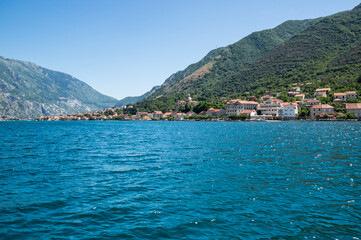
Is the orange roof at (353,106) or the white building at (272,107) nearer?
the orange roof at (353,106)

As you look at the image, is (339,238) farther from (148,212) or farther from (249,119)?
(249,119)

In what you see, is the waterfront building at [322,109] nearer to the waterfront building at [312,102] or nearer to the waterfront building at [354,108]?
the waterfront building at [354,108]

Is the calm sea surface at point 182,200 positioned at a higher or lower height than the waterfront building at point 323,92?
lower

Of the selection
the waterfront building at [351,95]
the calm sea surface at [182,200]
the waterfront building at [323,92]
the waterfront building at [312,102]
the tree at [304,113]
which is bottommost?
the calm sea surface at [182,200]

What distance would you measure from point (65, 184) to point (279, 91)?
200881mm

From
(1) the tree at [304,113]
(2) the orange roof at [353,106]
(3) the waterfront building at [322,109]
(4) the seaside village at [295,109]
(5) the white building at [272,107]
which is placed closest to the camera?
(2) the orange roof at [353,106]

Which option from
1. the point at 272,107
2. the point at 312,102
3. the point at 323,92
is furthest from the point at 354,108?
the point at 272,107

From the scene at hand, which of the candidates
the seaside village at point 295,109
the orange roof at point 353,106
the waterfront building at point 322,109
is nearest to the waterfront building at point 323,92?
the seaside village at point 295,109

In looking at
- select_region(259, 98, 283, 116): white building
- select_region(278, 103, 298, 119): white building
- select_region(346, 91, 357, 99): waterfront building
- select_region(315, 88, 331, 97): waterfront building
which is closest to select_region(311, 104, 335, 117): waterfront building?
select_region(278, 103, 298, 119): white building

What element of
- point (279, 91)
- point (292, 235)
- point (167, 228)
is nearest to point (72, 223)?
point (167, 228)

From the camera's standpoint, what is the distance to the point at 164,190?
1598 cm

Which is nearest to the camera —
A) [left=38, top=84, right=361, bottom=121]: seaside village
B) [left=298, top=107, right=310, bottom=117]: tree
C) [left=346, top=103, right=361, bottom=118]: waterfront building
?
[left=346, top=103, right=361, bottom=118]: waterfront building

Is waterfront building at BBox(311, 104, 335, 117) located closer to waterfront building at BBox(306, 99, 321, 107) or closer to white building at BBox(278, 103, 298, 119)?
waterfront building at BBox(306, 99, 321, 107)

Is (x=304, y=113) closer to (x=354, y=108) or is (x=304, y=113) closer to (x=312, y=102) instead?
(x=312, y=102)
